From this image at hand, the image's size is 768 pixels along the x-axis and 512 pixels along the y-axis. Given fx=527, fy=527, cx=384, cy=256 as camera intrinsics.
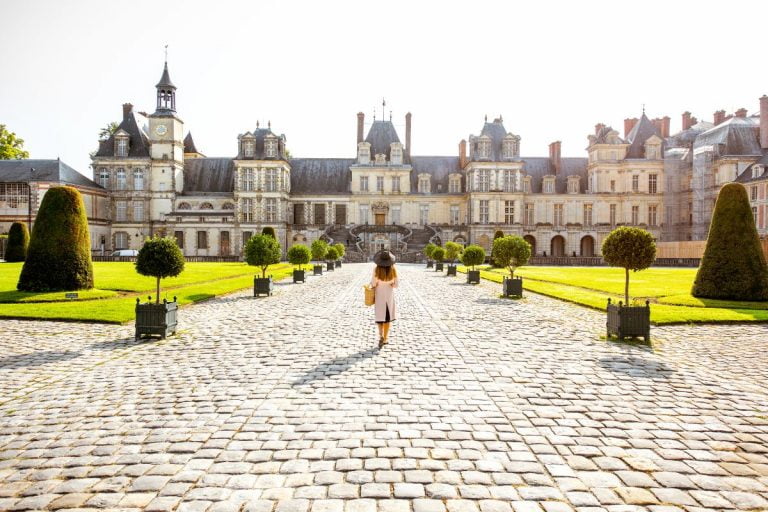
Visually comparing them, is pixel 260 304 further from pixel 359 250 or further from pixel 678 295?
pixel 359 250

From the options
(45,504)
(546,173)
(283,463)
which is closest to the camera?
(45,504)

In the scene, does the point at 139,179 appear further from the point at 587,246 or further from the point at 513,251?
the point at 587,246

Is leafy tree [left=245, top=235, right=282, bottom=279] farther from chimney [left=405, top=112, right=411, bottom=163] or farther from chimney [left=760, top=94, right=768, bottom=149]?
chimney [left=760, top=94, right=768, bottom=149]

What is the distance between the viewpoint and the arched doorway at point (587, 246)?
5297 cm

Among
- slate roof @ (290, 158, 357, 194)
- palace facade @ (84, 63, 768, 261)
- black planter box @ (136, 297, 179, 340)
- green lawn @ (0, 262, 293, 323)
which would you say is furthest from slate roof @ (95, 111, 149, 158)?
black planter box @ (136, 297, 179, 340)

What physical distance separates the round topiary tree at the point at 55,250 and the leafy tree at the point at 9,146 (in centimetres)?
4575

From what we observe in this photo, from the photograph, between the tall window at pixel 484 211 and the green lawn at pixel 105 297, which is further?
the tall window at pixel 484 211

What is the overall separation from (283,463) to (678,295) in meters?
15.1

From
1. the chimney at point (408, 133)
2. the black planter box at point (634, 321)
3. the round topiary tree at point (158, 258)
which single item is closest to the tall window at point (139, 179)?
the chimney at point (408, 133)

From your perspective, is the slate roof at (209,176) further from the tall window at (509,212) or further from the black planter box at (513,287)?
the black planter box at (513,287)

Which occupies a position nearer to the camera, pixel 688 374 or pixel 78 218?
pixel 688 374

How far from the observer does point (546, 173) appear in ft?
181

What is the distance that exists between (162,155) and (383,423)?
169 ft

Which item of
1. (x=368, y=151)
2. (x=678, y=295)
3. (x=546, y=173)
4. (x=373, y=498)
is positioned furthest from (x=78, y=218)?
(x=546, y=173)
